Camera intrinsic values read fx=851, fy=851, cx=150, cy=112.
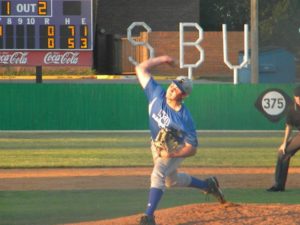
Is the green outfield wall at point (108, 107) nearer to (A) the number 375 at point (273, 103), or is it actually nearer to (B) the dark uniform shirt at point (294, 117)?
(A) the number 375 at point (273, 103)

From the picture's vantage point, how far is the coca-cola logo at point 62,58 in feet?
93.4

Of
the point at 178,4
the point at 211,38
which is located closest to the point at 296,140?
the point at 211,38

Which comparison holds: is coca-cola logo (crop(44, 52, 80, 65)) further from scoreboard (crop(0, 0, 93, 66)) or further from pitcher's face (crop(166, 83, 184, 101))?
pitcher's face (crop(166, 83, 184, 101))

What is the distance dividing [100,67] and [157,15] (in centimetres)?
718

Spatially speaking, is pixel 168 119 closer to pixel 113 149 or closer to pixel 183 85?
pixel 183 85

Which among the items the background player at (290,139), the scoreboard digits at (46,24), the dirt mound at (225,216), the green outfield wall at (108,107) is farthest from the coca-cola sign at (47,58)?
the dirt mound at (225,216)

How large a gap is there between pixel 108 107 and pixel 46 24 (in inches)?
140

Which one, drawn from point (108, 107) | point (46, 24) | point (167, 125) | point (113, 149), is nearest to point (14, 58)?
point (46, 24)

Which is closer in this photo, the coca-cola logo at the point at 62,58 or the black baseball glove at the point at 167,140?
the black baseball glove at the point at 167,140

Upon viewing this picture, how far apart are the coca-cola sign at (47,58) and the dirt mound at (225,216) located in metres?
18.8

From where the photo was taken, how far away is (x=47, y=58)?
28688mm

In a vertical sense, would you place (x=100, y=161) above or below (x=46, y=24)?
below

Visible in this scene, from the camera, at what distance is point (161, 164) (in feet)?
30.4

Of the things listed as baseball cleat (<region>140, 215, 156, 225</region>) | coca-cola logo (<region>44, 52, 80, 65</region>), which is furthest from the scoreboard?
baseball cleat (<region>140, 215, 156, 225</region>)
